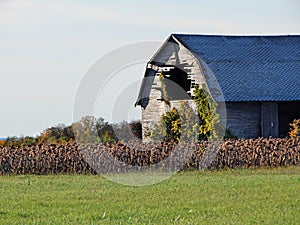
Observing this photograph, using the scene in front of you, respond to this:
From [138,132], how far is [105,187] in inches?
751

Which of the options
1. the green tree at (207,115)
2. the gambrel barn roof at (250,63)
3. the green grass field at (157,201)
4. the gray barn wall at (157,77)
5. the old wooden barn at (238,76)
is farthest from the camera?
the gray barn wall at (157,77)

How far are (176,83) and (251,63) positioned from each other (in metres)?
3.62

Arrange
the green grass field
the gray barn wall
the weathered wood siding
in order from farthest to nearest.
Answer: the gray barn wall, the weathered wood siding, the green grass field

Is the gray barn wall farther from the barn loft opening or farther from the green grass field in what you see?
the green grass field

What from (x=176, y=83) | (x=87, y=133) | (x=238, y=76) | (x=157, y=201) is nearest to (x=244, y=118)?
(x=238, y=76)

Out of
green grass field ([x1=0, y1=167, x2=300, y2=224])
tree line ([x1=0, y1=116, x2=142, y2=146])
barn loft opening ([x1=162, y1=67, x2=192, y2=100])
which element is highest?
barn loft opening ([x1=162, y1=67, x2=192, y2=100])

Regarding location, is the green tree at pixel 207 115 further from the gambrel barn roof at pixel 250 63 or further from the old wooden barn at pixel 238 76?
the gambrel barn roof at pixel 250 63

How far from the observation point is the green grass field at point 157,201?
12.4 metres

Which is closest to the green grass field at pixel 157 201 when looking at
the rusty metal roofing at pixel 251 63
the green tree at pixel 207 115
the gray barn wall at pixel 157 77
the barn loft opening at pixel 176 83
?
the green tree at pixel 207 115

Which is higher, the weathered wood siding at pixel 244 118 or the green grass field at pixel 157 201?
the weathered wood siding at pixel 244 118

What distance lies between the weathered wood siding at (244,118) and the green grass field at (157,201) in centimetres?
990

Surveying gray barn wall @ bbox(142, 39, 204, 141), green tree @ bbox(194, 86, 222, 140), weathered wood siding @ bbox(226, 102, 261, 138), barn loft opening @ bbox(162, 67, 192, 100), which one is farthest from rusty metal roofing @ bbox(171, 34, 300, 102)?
barn loft opening @ bbox(162, 67, 192, 100)

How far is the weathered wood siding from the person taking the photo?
31.4 meters

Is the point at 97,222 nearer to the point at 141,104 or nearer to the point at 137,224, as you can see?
the point at 137,224
